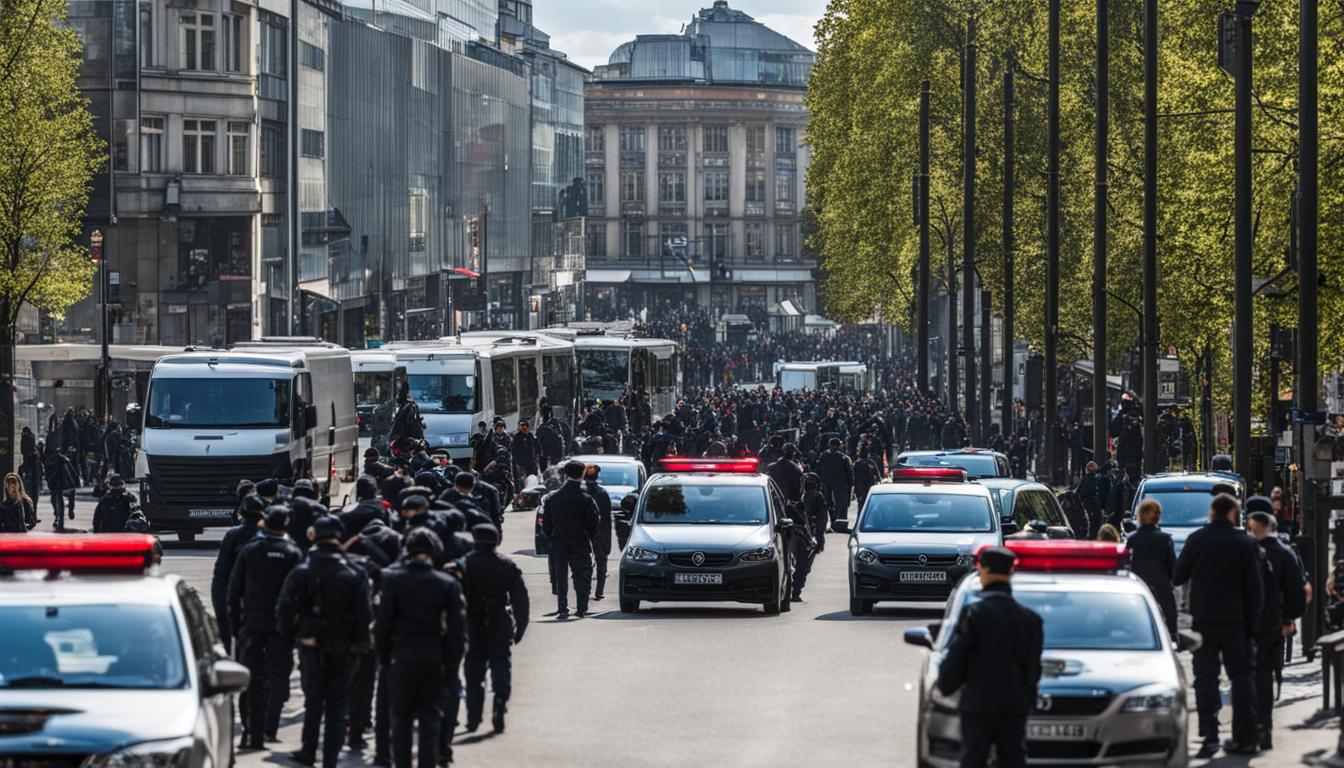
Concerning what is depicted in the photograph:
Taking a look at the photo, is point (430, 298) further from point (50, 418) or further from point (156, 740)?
point (156, 740)

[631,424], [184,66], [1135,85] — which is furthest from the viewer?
[184,66]

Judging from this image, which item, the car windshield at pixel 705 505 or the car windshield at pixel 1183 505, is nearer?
the car windshield at pixel 705 505

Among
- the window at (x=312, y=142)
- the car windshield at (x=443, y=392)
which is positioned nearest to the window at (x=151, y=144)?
the window at (x=312, y=142)

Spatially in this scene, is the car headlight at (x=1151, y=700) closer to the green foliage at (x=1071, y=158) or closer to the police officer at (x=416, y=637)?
the police officer at (x=416, y=637)

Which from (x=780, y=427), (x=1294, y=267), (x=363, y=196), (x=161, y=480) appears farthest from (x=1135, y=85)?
(x=363, y=196)

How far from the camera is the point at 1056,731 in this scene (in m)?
14.8

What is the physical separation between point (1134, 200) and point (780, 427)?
9.84 metres

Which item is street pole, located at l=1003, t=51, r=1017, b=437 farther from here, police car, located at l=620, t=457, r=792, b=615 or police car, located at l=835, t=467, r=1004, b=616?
police car, located at l=620, t=457, r=792, b=615

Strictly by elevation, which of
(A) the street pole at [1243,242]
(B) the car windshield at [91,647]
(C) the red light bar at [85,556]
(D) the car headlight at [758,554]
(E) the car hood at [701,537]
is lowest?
(D) the car headlight at [758,554]

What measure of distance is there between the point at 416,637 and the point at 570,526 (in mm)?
11235

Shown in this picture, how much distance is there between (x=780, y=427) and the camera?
57750mm

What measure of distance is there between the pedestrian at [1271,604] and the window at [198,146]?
65363 mm

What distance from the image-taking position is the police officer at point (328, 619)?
→ 1586cm

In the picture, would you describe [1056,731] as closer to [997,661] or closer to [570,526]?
[997,661]
